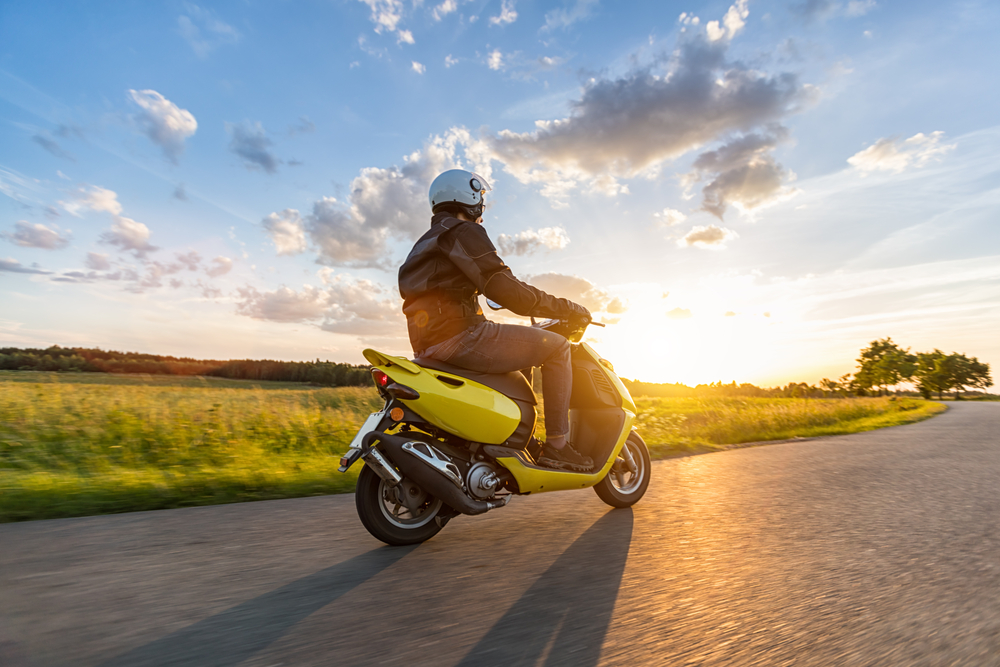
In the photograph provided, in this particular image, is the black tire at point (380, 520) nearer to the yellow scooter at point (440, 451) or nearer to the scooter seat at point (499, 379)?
the yellow scooter at point (440, 451)

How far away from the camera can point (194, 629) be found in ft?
6.71

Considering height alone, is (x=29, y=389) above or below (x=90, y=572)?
above

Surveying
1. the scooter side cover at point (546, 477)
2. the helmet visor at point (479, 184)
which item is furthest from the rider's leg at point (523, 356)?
the helmet visor at point (479, 184)

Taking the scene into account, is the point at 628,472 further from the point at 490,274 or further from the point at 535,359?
the point at 490,274

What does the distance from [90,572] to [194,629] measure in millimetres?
949

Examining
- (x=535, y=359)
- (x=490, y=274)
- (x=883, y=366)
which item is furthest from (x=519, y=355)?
(x=883, y=366)

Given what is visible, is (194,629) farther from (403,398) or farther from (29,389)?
(29,389)

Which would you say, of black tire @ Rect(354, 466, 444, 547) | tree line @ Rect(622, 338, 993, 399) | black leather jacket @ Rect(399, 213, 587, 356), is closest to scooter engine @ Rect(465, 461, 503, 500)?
black tire @ Rect(354, 466, 444, 547)

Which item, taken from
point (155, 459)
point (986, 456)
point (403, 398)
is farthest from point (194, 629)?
point (986, 456)

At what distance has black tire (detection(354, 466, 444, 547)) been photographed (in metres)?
3.11

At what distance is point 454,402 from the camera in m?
3.29

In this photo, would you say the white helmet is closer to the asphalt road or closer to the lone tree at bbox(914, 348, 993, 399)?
the asphalt road

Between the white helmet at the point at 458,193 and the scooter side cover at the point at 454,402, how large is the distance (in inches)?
42.8

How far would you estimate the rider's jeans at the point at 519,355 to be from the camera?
343 cm
